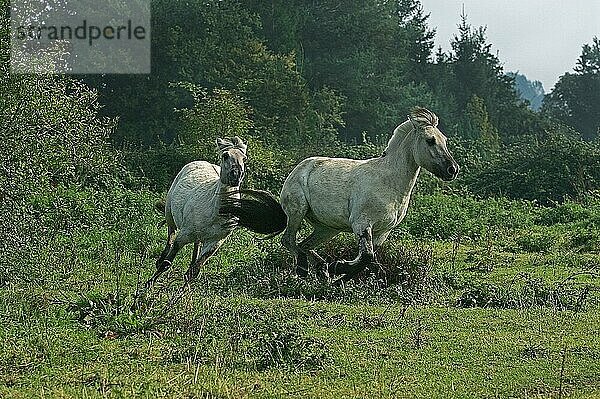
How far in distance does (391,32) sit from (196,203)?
39564mm

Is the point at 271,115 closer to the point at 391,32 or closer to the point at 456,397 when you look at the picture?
the point at 391,32

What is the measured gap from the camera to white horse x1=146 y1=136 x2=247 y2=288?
10250mm

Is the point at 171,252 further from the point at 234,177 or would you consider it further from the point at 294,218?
the point at 294,218

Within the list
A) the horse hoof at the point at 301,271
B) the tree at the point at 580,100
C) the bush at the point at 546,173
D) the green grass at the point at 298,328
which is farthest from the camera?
the tree at the point at 580,100

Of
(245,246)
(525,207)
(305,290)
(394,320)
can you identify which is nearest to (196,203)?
(305,290)

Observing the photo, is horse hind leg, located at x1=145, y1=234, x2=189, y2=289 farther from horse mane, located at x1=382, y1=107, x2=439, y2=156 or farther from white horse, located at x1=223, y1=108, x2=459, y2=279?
horse mane, located at x1=382, y1=107, x2=439, y2=156

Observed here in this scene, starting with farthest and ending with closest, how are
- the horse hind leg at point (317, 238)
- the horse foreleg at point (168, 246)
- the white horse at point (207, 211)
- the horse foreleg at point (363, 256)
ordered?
1. the horse hind leg at point (317, 238)
2. the horse foreleg at point (168, 246)
3. the white horse at point (207, 211)
4. the horse foreleg at point (363, 256)

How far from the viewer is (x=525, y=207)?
2266 cm

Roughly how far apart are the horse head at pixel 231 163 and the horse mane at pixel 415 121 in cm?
168

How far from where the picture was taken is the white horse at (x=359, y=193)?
10156mm

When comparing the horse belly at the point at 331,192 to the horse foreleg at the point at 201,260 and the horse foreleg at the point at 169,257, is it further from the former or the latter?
the horse foreleg at the point at 169,257

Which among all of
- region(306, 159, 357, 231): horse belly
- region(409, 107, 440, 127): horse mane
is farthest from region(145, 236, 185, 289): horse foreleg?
region(409, 107, 440, 127): horse mane

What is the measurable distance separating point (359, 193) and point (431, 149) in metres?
0.98

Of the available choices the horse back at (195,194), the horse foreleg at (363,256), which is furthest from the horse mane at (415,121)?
the horse back at (195,194)
